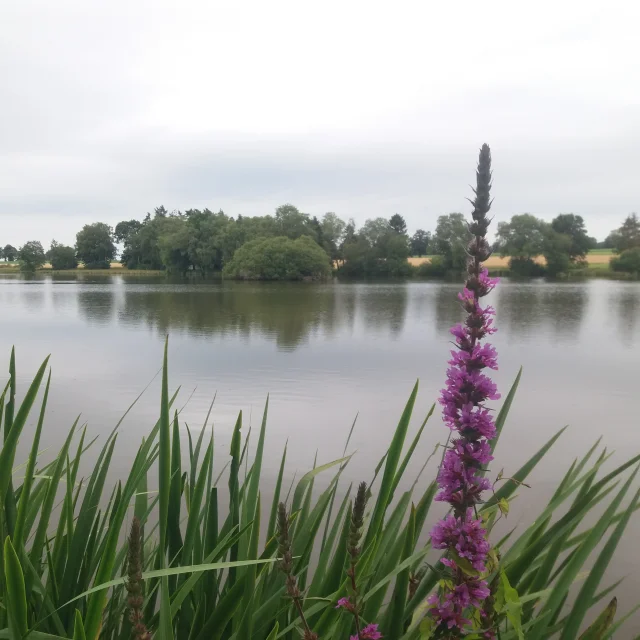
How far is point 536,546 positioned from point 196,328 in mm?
13349

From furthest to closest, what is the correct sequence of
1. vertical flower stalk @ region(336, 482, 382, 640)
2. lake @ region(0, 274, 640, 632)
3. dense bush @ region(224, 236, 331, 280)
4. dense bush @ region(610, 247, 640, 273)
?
dense bush @ region(610, 247, 640, 273)
dense bush @ region(224, 236, 331, 280)
lake @ region(0, 274, 640, 632)
vertical flower stalk @ region(336, 482, 382, 640)

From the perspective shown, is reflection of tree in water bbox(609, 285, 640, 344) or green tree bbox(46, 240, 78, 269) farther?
green tree bbox(46, 240, 78, 269)

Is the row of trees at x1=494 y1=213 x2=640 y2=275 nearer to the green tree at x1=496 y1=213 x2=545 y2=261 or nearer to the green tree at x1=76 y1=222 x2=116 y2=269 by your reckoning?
the green tree at x1=496 y1=213 x2=545 y2=261

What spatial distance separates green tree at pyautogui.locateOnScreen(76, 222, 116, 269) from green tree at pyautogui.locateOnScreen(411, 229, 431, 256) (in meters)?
50.9

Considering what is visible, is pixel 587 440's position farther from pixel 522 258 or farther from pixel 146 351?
pixel 522 258

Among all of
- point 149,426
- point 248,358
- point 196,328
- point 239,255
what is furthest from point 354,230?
point 149,426

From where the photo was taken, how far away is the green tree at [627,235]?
55.7 m

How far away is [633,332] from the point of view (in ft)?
44.6

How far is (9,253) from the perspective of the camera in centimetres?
10056

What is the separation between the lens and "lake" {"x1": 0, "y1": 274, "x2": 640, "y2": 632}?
5328mm

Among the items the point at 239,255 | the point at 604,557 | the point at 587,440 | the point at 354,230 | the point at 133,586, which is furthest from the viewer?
the point at 354,230

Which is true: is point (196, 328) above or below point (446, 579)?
below

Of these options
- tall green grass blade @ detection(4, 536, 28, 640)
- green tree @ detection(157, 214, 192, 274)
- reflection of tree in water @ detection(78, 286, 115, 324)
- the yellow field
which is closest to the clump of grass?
tall green grass blade @ detection(4, 536, 28, 640)

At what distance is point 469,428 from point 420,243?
6731 cm
